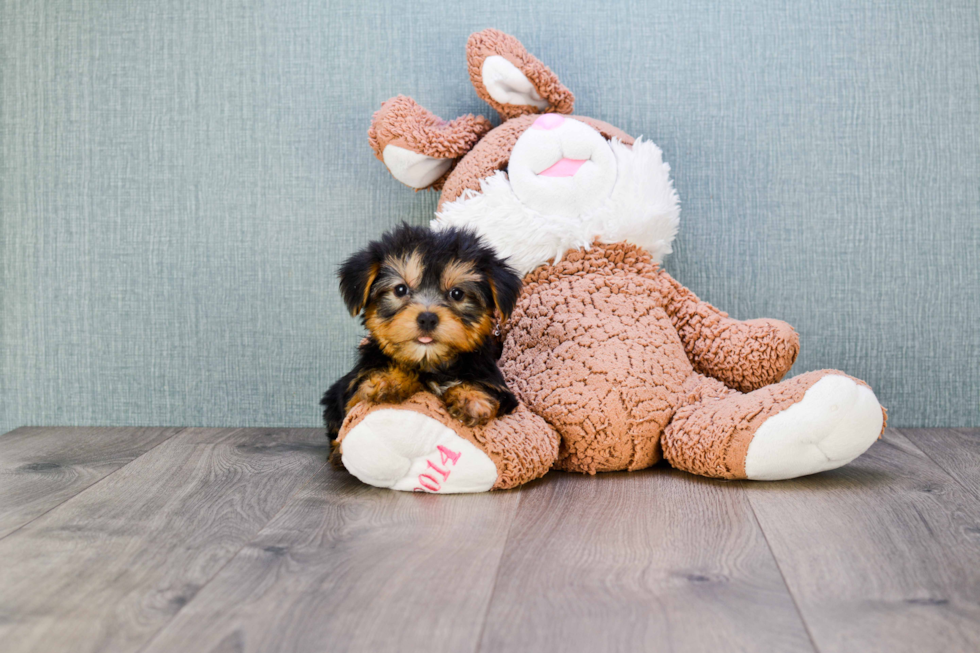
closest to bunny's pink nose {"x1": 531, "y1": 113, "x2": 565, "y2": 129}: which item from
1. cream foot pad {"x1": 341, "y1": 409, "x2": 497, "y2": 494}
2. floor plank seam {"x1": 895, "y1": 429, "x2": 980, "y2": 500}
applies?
cream foot pad {"x1": 341, "y1": 409, "x2": 497, "y2": 494}

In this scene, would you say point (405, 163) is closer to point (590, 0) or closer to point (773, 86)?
point (590, 0)

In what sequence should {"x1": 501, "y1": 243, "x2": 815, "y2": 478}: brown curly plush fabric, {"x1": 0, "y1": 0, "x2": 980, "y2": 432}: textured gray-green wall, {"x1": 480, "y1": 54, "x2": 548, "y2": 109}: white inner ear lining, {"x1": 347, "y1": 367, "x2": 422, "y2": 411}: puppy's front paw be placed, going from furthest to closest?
{"x1": 0, "y1": 0, "x2": 980, "y2": 432}: textured gray-green wall, {"x1": 480, "y1": 54, "x2": 548, "y2": 109}: white inner ear lining, {"x1": 501, "y1": 243, "x2": 815, "y2": 478}: brown curly plush fabric, {"x1": 347, "y1": 367, "x2": 422, "y2": 411}: puppy's front paw

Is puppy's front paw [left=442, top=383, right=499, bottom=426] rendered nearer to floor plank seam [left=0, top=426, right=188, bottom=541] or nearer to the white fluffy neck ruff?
the white fluffy neck ruff

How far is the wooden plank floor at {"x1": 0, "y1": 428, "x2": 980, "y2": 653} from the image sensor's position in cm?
108

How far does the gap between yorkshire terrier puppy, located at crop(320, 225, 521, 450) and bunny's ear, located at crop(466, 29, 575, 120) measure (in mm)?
601

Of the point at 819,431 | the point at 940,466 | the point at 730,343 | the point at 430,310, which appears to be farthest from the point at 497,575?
the point at 940,466

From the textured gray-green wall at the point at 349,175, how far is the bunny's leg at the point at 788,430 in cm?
70

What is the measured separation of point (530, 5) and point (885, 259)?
1344mm

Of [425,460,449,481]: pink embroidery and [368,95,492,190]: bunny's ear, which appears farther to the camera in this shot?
[368,95,492,190]: bunny's ear

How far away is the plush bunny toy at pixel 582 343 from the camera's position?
1714mm

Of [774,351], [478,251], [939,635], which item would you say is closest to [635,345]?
[774,351]

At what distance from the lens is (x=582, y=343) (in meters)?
1.95

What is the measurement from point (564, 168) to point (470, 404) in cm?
71

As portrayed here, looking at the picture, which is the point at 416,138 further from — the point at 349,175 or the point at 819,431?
the point at 819,431
